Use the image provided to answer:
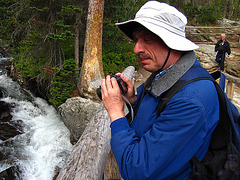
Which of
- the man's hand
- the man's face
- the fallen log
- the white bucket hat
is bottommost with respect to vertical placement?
the fallen log

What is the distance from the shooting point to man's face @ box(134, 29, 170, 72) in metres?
1.33

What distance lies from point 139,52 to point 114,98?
16.8 inches

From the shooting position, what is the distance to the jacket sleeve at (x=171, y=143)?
3.15 ft

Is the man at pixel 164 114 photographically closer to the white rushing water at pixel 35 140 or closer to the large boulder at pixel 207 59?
the white rushing water at pixel 35 140

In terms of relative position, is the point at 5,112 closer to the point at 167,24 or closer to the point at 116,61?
the point at 116,61

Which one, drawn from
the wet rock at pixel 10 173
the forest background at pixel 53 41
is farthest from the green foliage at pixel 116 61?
the wet rock at pixel 10 173

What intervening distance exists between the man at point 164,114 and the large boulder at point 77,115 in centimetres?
533

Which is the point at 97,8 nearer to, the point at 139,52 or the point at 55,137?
the point at 55,137

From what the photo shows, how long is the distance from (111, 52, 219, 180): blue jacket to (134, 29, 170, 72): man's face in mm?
364

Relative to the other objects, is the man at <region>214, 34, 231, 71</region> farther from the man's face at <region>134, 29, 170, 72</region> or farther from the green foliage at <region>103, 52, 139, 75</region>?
the man's face at <region>134, 29, 170, 72</region>

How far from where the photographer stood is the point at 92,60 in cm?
767

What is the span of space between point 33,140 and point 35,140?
0.08 m

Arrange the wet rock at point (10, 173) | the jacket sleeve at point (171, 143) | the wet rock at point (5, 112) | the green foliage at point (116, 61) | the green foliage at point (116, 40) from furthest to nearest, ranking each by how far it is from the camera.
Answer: the green foliage at point (116, 61) < the green foliage at point (116, 40) < the wet rock at point (5, 112) < the wet rock at point (10, 173) < the jacket sleeve at point (171, 143)

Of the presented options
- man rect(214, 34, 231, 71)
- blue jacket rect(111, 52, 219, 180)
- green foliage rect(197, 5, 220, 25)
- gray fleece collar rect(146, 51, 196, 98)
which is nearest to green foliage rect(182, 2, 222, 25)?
green foliage rect(197, 5, 220, 25)
